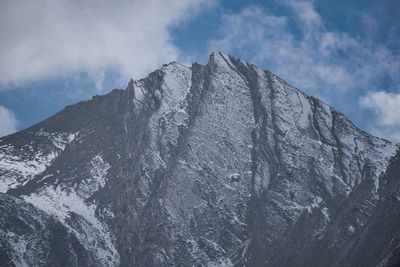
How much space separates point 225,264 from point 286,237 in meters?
20.3

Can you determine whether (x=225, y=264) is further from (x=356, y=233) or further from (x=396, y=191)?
(x=396, y=191)

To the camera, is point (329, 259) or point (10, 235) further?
point (10, 235)

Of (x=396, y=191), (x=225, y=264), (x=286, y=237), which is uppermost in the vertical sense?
(x=396, y=191)

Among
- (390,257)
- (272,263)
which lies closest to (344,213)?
(272,263)

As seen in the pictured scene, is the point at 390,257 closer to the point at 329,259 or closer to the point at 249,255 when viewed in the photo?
the point at 329,259

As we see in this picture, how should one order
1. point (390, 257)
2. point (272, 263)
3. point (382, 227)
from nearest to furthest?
point (390, 257) → point (382, 227) → point (272, 263)

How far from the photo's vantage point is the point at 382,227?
588 ft

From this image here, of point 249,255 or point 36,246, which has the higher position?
point 249,255

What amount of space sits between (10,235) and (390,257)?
374 feet

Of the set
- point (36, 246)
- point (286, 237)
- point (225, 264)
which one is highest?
point (286, 237)

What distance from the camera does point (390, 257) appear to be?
14088 centimetres

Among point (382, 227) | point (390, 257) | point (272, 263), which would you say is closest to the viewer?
point (390, 257)

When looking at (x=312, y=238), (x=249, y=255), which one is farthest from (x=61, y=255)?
(x=312, y=238)

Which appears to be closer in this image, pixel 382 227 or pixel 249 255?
pixel 382 227
